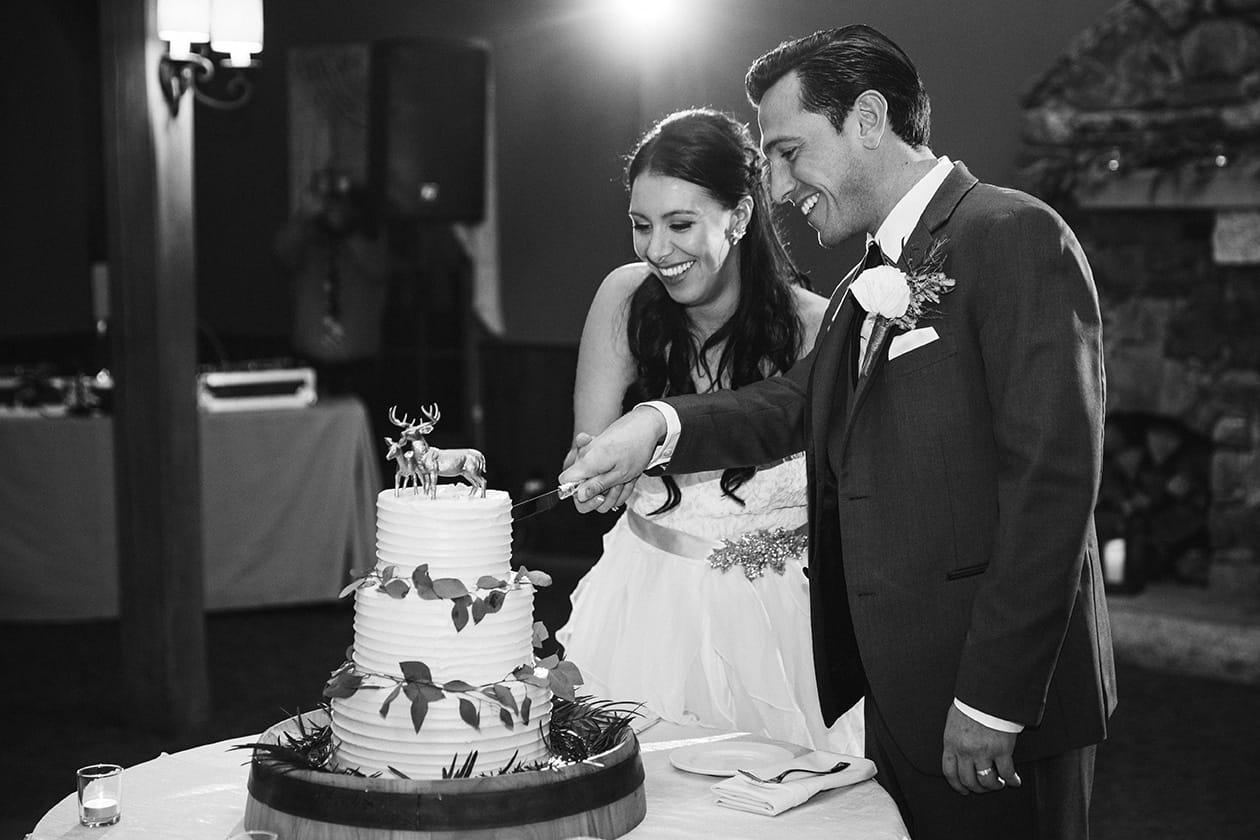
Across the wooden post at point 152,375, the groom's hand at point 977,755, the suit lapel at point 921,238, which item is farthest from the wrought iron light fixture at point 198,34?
the groom's hand at point 977,755

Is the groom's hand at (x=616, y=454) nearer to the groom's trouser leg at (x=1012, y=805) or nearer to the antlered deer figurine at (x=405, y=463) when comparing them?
the antlered deer figurine at (x=405, y=463)

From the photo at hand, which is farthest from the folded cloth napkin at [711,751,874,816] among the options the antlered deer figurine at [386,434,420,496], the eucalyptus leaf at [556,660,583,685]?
the antlered deer figurine at [386,434,420,496]

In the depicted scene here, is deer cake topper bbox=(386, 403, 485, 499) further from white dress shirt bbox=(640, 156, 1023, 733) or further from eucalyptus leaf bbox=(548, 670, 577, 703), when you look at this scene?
white dress shirt bbox=(640, 156, 1023, 733)

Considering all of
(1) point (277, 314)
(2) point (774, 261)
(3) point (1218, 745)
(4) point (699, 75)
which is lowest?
(3) point (1218, 745)

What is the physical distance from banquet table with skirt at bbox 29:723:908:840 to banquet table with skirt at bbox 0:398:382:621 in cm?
365

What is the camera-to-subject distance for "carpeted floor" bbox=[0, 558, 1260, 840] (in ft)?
13.5

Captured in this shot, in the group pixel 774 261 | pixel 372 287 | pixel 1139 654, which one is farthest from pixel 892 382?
pixel 372 287

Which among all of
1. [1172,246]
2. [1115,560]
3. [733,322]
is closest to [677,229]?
[733,322]

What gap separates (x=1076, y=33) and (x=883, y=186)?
4.46m

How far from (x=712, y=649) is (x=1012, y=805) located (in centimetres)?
84

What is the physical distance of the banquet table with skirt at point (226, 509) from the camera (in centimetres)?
575

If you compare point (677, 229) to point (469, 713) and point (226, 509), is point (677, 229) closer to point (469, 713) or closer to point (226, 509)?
point (469, 713)

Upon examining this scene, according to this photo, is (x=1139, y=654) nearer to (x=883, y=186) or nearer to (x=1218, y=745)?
(x=1218, y=745)

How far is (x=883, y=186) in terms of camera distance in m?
2.09
